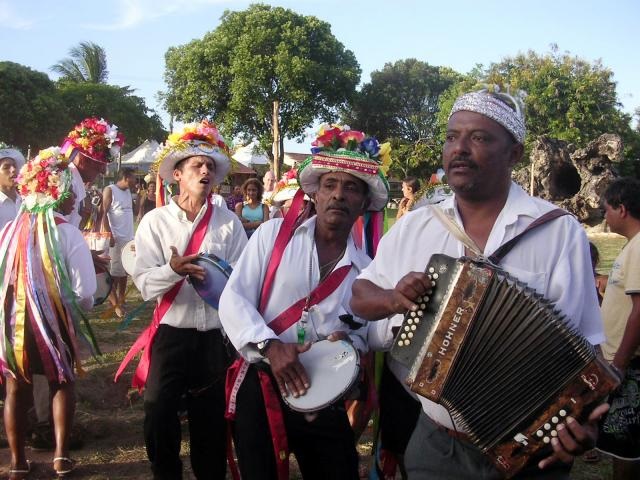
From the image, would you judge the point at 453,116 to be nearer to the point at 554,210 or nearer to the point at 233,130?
the point at 554,210

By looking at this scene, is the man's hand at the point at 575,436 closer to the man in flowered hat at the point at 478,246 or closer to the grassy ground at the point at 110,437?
the man in flowered hat at the point at 478,246

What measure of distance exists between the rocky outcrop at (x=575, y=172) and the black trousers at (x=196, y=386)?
2165cm

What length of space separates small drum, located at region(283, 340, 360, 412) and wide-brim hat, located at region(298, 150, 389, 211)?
96 centimetres

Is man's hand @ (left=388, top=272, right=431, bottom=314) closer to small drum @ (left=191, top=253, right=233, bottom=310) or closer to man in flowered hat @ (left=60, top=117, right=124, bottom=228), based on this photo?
small drum @ (left=191, top=253, right=233, bottom=310)

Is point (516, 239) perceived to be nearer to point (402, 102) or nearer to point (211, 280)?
point (211, 280)

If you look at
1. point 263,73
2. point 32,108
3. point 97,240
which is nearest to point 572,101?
point 263,73

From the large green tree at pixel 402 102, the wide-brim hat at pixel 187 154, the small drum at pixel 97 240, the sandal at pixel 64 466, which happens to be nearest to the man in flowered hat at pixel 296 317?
the wide-brim hat at pixel 187 154

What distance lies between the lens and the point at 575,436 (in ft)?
6.39

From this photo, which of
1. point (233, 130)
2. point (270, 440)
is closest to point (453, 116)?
point (270, 440)

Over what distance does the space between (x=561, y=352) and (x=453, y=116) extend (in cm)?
102

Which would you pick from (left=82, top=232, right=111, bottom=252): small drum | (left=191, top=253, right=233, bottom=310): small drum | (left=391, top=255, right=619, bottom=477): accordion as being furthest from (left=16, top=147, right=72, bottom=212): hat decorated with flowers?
(left=82, top=232, right=111, bottom=252): small drum

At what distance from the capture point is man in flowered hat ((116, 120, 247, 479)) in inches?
148

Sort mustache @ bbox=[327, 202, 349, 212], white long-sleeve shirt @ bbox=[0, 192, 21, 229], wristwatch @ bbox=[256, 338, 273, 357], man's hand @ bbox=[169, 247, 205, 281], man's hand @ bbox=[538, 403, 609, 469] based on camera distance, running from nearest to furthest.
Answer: man's hand @ bbox=[538, 403, 609, 469] < wristwatch @ bbox=[256, 338, 273, 357] < mustache @ bbox=[327, 202, 349, 212] < man's hand @ bbox=[169, 247, 205, 281] < white long-sleeve shirt @ bbox=[0, 192, 21, 229]

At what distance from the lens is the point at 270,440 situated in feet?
9.64
